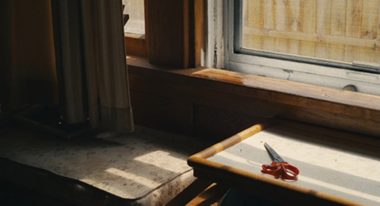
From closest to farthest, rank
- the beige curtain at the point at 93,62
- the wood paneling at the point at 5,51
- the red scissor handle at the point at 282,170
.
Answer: the red scissor handle at the point at 282,170
the beige curtain at the point at 93,62
the wood paneling at the point at 5,51

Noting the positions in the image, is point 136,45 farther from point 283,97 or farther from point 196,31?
point 283,97

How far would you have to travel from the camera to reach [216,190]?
1.70 m

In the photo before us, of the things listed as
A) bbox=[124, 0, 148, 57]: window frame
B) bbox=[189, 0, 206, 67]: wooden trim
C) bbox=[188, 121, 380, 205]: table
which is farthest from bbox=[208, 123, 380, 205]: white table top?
bbox=[124, 0, 148, 57]: window frame

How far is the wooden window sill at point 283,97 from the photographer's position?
69.4 inches

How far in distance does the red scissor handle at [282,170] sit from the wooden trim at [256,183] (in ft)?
0.18

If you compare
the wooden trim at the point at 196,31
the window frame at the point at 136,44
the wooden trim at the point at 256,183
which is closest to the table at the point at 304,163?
the wooden trim at the point at 256,183

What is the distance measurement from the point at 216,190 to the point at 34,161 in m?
0.58

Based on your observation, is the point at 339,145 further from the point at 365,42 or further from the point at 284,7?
the point at 284,7

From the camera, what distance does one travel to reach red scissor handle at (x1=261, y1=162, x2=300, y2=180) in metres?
1.53

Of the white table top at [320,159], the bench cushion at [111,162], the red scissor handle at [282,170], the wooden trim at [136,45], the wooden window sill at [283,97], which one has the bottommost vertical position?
the bench cushion at [111,162]

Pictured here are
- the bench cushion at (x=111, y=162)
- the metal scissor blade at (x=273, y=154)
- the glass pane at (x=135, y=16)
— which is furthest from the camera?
the glass pane at (x=135, y=16)

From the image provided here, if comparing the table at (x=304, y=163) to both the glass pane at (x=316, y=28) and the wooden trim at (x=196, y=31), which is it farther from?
the wooden trim at (x=196, y=31)

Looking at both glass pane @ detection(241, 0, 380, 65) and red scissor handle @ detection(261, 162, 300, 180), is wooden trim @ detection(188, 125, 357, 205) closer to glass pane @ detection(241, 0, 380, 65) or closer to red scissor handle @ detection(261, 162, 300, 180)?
red scissor handle @ detection(261, 162, 300, 180)

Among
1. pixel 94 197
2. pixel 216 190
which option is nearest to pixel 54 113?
pixel 94 197
